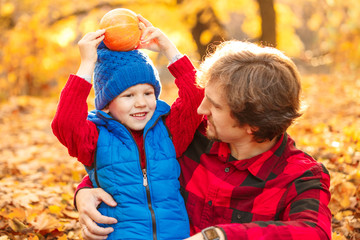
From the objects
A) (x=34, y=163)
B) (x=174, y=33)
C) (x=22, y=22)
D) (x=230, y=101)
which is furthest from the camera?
(x=22, y=22)

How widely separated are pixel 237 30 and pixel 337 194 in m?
20.1

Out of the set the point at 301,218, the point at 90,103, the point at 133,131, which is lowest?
the point at 90,103

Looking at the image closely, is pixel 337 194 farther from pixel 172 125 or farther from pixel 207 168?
pixel 172 125

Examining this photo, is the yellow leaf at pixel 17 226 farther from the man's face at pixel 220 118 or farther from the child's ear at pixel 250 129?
the child's ear at pixel 250 129

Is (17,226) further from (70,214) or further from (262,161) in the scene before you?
(262,161)

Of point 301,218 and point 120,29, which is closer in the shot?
point 301,218

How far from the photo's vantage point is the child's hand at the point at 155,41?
2.26 m

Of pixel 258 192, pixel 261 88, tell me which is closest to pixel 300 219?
pixel 258 192

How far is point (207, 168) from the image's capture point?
2.15 m

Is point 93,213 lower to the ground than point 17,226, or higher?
higher


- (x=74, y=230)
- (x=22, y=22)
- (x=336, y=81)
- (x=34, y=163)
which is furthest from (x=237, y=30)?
(x=74, y=230)

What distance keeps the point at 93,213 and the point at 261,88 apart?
1.10 metres

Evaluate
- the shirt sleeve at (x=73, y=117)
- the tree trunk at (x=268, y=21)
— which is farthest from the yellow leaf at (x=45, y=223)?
the tree trunk at (x=268, y=21)

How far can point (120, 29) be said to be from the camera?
2102 millimetres
